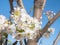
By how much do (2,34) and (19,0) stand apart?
22.7 inches

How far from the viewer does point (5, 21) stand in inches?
54.7

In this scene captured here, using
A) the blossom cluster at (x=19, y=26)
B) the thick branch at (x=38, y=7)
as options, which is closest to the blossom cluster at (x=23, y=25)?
the blossom cluster at (x=19, y=26)

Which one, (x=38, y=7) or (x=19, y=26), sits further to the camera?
→ (x=38, y=7)

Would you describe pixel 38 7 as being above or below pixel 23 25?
above

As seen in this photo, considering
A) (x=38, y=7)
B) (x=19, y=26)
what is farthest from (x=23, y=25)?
(x=38, y=7)

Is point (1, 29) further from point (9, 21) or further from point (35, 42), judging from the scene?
point (35, 42)

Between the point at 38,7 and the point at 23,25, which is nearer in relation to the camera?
the point at 23,25

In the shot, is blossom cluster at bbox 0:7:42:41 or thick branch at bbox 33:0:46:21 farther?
thick branch at bbox 33:0:46:21

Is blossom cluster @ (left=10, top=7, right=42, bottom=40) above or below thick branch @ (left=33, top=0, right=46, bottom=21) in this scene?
below

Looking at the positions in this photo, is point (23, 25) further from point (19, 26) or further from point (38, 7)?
point (38, 7)

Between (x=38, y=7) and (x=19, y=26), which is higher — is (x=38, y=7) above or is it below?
above

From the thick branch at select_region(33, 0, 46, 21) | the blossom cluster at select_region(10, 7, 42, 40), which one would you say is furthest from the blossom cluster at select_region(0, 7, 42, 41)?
the thick branch at select_region(33, 0, 46, 21)

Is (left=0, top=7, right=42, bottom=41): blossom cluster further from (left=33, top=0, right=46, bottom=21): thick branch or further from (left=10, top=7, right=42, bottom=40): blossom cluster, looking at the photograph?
(left=33, top=0, right=46, bottom=21): thick branch

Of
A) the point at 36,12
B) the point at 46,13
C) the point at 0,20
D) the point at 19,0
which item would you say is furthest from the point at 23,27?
the point at 46,13
